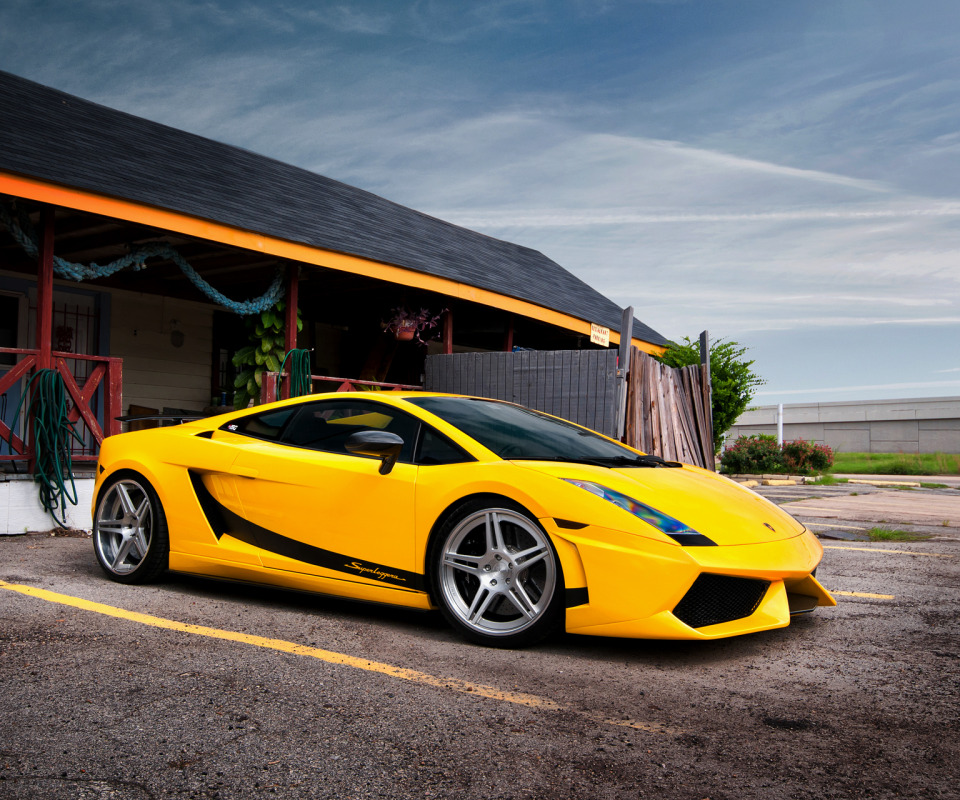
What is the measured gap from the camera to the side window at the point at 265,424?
479cm

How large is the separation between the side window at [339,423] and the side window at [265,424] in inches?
2.3

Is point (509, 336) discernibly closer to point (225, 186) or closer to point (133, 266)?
point (225, 186)

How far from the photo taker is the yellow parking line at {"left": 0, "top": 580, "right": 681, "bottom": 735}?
2.88 metres

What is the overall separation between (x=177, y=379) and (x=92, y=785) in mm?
11191

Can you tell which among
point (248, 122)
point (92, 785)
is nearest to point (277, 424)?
point (92, 785)

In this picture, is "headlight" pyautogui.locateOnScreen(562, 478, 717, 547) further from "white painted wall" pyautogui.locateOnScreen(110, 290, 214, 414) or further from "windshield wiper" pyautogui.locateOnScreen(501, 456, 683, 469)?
"white painted wall" pyautogui.locateOnScreen(110, 290, 214, 414)

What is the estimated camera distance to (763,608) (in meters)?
3.59

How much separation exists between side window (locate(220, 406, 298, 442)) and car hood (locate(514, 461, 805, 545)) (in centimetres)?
161

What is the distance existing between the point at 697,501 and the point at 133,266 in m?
7.65

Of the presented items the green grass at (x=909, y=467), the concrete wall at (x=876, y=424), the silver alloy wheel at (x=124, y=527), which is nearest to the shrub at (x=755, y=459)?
the green grass at (x=909, y=467)

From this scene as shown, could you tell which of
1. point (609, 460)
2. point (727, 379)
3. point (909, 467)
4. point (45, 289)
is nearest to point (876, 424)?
point (909, 467)

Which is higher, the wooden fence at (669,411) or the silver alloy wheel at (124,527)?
the wooden fence at (669,411)

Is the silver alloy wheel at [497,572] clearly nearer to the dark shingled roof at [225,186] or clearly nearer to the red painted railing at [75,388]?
Answer: the red painted railing at [75,388]

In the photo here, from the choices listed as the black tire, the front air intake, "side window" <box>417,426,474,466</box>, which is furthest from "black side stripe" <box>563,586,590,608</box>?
the black tire
